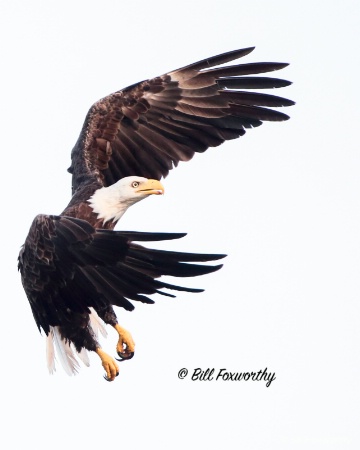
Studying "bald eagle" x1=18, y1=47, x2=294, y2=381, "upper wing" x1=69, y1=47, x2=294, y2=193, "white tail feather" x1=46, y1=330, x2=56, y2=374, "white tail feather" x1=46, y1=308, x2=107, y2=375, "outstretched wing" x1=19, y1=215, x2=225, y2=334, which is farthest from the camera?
"upper wing" x1=69, y1=47, x2=294, y2=193

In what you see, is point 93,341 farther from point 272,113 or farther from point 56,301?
point 272,113

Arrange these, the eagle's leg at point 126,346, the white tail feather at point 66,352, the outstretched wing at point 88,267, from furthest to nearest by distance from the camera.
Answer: the white tail feather at point 66,352 → the eagle's leg at point 126,346 → the outstretched wing at point 88,267

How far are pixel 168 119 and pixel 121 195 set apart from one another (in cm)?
147

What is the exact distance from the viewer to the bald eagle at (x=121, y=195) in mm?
10172

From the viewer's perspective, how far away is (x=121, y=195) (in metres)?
11.5

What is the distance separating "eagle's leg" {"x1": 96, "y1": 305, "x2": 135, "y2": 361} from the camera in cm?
1127

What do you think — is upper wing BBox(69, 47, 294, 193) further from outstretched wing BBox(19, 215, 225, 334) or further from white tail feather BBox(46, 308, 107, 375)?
outstretched wing BBox(19, 215, 225, 334)

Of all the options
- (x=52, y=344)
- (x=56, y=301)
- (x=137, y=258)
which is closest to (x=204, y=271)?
(x=137, y=258)

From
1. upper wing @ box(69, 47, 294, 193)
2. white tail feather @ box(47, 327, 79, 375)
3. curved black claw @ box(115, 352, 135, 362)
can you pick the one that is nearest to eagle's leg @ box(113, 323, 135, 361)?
curved black claw @ box(115, 352, 135, 362)

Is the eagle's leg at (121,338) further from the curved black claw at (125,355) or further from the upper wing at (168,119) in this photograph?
the upper wing at (168,119)

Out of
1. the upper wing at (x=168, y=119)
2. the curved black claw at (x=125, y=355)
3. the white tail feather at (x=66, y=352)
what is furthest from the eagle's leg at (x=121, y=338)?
the upper wing at (x=168, y=119)

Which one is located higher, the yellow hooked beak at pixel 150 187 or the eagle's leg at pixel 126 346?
the yellow hooked beak at pixel 150 187

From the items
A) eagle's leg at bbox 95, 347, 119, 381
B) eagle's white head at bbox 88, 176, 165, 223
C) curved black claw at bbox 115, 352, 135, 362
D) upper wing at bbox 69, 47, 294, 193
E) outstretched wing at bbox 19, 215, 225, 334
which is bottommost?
eagle's leg at bbox 95, 347, 119, 381

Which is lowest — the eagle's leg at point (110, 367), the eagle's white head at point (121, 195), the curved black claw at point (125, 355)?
the eagle's leg at point (110, 367)
